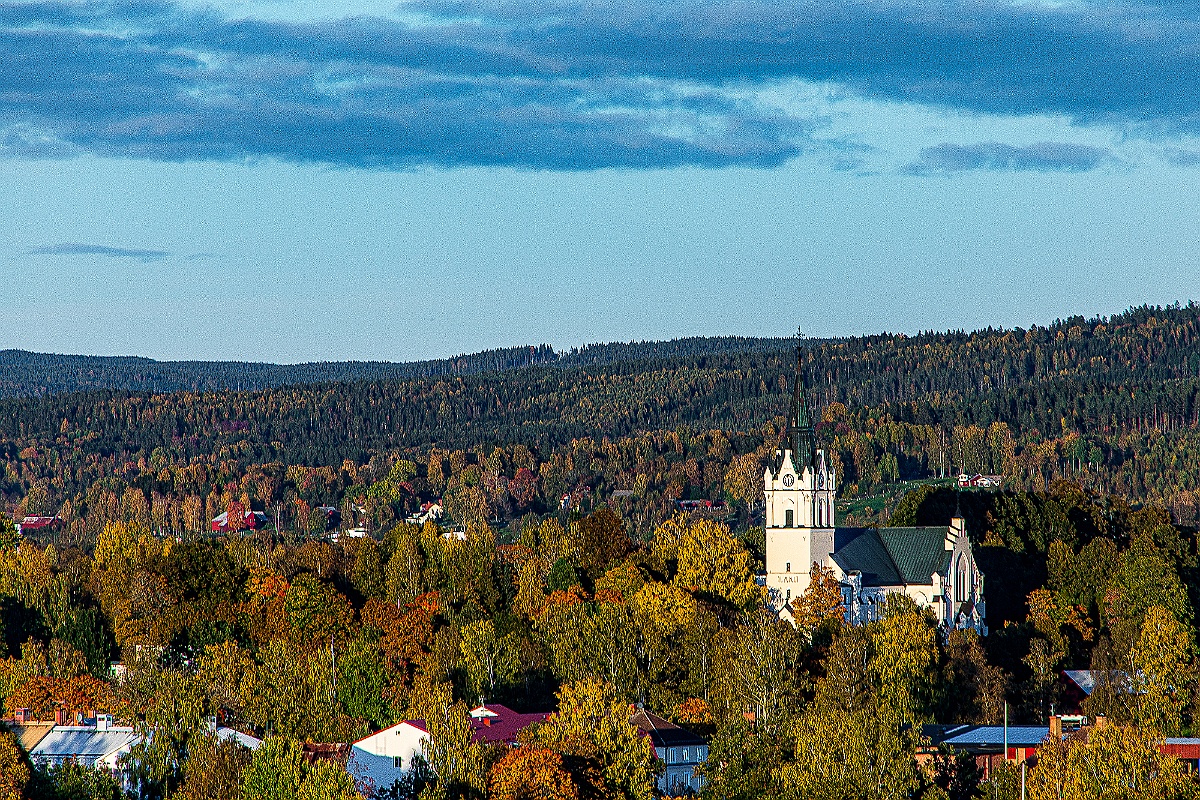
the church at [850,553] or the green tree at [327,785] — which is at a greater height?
the church at [850,553]

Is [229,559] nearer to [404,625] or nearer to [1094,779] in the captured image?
[404,625]

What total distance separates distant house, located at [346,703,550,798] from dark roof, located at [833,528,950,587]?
123 feet

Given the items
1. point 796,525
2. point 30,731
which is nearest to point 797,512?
point 796,525

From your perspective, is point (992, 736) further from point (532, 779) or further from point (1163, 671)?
point (532, 779)

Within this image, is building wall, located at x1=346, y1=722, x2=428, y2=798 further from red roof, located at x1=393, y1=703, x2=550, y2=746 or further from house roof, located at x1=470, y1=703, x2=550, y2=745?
house roof, located at x1=470, y1=703, x2=550, y2=745

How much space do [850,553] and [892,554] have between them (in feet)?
10.5

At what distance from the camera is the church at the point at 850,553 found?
12812cm

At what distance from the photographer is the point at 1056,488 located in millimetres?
151375


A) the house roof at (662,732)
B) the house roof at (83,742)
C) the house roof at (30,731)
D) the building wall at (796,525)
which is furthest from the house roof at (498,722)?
the building wall at (796,525)

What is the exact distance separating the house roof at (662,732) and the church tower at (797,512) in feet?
104

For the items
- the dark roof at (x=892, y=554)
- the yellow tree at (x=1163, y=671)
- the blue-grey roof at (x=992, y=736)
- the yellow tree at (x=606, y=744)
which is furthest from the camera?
the dark roof at (x=892, y=554)

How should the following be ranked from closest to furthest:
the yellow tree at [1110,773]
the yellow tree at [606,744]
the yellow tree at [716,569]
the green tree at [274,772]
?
the yellow tree at [1110,773], the green tree at [274,772], the yellow tree at [606,744], the yellow tree at [716,569]

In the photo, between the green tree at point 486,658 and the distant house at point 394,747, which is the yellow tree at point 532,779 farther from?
the green tree at point 486,658

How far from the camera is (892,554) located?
13225cm
